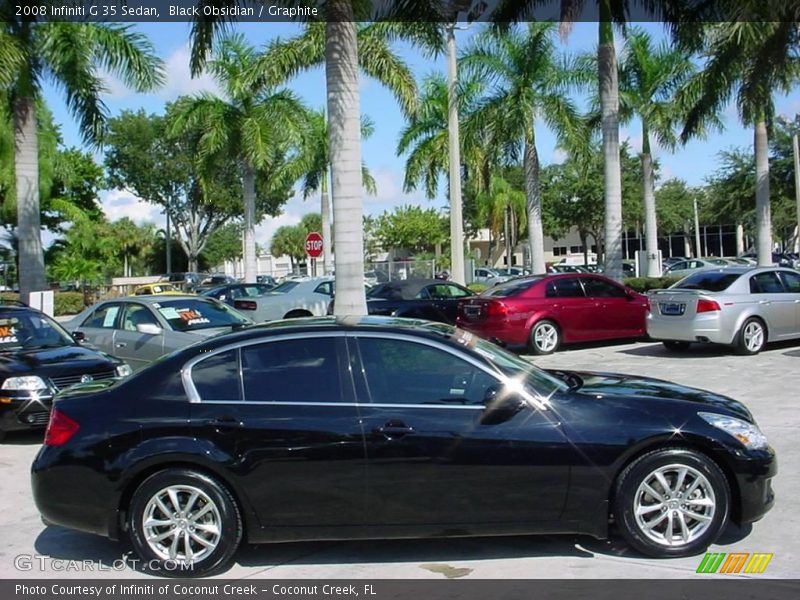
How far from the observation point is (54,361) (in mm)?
9820

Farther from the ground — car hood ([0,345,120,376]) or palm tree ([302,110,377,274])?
palm tree ([302,110,377,274])

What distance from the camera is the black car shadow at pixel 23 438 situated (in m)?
9.72

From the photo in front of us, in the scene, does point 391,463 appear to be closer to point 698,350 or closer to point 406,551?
point 406,551

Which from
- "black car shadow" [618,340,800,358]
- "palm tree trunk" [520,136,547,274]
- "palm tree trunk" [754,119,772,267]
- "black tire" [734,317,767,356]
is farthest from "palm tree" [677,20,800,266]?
"black tire" [734,317,767,356]

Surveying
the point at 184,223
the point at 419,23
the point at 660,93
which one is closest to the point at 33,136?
the point at 419,23

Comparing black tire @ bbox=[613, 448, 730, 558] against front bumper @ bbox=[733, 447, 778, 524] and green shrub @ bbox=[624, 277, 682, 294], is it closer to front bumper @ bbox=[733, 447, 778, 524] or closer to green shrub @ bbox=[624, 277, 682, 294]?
front bumper @ bbox=[733, 447, 778, 524]

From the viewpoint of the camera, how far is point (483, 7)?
20.7m

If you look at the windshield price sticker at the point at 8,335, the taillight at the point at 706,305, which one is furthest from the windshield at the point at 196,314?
the taillight at the point at 706,305

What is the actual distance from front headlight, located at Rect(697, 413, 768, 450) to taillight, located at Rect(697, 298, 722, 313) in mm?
8656

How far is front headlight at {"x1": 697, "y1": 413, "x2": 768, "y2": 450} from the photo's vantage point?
5324mm

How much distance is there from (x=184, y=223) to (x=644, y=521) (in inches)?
2172

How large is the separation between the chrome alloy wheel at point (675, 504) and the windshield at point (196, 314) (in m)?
8.05

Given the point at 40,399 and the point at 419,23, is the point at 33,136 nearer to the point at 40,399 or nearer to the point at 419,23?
the point at 419,23
